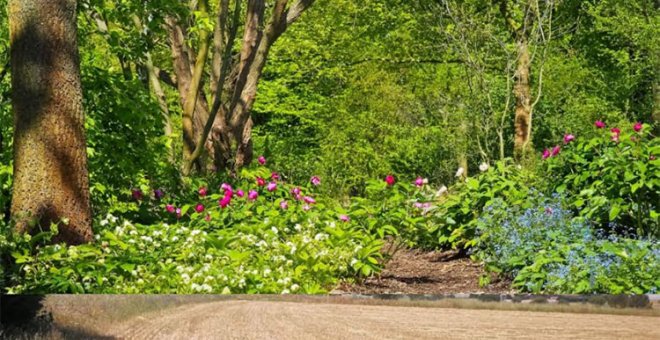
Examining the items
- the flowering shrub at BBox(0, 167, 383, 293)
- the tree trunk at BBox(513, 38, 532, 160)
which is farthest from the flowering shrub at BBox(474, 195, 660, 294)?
the tree trunk at BBox(513, 38, 532, 160)

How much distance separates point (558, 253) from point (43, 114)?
335 centimetres

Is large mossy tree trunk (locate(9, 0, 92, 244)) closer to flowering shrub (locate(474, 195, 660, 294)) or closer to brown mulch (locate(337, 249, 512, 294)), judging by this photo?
brown mulch (locate(337, 249, 512, 294))

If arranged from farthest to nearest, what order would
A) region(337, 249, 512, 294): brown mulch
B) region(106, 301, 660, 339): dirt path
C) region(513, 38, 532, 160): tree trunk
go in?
region(513, 38, 532, 160): tree trunk, region(337, 249, 512, 294): brown mulch, region(106, 301, 660, 339): dirt path

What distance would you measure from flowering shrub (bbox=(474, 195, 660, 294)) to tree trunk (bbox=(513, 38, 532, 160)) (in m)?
6.45

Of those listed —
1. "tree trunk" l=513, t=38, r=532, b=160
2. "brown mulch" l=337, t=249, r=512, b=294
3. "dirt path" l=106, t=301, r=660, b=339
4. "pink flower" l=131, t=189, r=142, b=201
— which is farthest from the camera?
"tree trunk" l=513, t=38, r=532, b=160

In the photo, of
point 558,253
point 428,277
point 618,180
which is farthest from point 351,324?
point 618,180

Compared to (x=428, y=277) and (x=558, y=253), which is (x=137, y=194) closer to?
(x=428, y=277)

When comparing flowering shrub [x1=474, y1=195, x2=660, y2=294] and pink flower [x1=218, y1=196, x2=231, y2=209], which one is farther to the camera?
pink flower [x1=218, y1=196, x2=231, y2=209]

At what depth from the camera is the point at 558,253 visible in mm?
5656

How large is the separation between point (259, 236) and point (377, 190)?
1.17 m

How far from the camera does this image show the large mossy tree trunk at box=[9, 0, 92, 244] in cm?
468

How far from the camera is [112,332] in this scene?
3250mm

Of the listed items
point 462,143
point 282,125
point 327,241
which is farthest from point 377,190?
point 282,125

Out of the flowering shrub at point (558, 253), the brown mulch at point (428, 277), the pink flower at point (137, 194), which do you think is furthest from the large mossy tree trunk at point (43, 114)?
the flowering shrub at point (558, 253)
